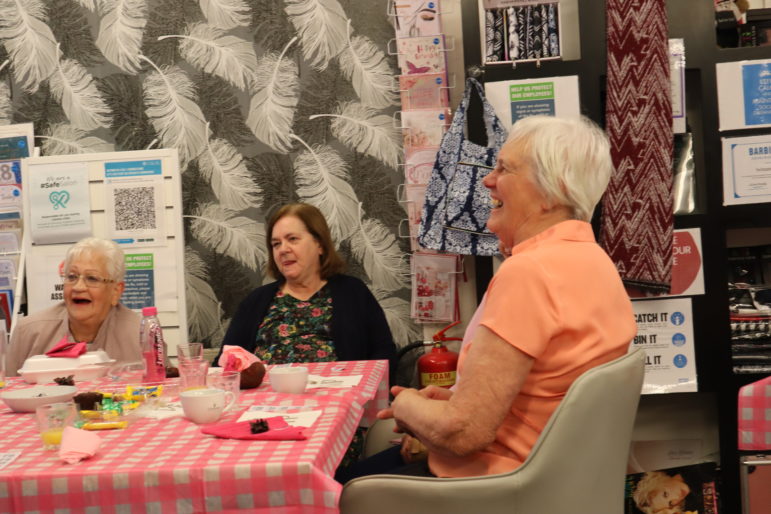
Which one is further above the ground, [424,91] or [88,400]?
[424,91]

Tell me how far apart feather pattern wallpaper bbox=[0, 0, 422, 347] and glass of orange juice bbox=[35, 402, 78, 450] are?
2.27 m

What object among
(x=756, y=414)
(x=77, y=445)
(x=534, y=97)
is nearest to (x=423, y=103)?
(x=534, y=97)

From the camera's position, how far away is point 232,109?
12.5 feet

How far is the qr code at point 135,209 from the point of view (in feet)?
11.9

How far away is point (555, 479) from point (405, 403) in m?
0.36

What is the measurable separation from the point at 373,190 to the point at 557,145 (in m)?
2.08

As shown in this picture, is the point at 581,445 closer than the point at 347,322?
Yes

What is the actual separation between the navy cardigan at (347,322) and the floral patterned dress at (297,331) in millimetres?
30

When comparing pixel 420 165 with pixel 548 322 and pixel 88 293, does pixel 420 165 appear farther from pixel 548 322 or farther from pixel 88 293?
pixel 548 322

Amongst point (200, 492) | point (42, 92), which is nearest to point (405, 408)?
point (200, 492)

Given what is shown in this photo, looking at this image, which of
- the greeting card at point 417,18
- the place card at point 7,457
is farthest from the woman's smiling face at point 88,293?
the greeting card at point 417,18

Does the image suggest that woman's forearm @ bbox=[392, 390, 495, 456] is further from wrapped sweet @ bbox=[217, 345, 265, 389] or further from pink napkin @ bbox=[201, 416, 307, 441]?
wrapped sweet @ bbox=[217, 345, 265, 389]

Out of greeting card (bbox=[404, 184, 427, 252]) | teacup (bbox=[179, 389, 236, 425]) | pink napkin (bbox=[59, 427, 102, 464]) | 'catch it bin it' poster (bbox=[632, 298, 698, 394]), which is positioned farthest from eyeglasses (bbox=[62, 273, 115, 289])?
'catch it bin it' poster (bbox=[632, 298, 698, 394])

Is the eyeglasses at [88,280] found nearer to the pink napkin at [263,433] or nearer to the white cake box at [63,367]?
the white cake box at [63,367]
